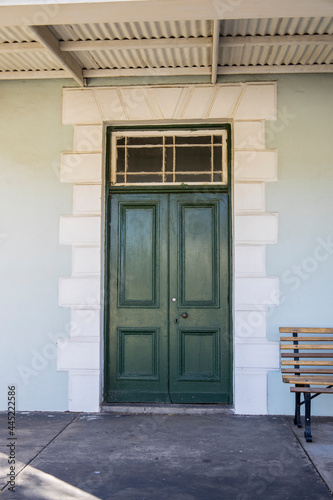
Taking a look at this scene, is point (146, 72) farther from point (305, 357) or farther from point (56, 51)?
point (305, 357)

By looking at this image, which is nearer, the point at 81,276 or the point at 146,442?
the point at 146,442

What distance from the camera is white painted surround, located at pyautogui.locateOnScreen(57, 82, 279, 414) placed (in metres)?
5.83

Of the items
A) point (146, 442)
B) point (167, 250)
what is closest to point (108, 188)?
point (167, 250)

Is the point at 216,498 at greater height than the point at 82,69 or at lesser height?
lesser

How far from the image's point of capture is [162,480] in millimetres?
3963

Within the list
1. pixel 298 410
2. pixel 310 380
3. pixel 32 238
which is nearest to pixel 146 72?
pixel 32 238

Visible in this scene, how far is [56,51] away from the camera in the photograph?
5.35 metres

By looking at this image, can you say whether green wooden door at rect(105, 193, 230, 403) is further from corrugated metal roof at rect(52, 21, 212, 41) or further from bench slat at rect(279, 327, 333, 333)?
corrugated metal roof at rect(52, 21, 212, 41)

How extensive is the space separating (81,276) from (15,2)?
9.86 feet

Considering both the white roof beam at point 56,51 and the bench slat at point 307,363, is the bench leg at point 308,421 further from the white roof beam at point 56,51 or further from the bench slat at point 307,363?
the white roof beam at point 56,51

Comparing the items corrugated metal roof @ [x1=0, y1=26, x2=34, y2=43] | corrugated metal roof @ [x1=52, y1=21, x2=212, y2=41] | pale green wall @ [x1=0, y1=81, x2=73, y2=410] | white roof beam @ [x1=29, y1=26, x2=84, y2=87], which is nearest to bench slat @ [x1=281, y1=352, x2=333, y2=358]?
pale green wall @ [x1=0, y1=81, x2=73, y2=410]

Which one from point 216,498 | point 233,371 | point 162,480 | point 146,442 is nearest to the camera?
point 216,498

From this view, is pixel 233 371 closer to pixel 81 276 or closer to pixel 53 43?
pixel 81 276

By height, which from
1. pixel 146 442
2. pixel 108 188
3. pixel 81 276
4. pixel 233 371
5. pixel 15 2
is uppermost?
pixel 15 2
